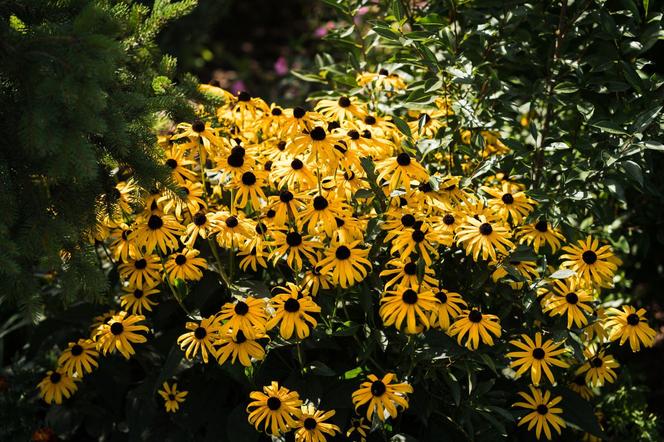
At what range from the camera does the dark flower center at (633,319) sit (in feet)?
6.25

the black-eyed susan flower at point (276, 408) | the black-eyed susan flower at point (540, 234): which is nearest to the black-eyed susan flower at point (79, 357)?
the black-eyed susan flower at point (276, 408)

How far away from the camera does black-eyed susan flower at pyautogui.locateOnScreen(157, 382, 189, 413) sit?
2.02m

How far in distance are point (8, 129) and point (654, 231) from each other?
2.28 metres

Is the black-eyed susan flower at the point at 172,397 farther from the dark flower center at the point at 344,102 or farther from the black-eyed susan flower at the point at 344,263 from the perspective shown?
the dark flower center at the point at 344,102

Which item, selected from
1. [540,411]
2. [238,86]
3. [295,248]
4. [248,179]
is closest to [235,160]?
[248,179]

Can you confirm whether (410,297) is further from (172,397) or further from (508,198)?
(172,397)

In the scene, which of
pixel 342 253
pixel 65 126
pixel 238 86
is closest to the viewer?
pixel 65 126

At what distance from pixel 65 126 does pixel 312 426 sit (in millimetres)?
886

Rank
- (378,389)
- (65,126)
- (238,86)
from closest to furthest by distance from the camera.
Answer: (65,126) < (378,389) < (238,86)

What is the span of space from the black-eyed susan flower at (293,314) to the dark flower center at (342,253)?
0.44 feet

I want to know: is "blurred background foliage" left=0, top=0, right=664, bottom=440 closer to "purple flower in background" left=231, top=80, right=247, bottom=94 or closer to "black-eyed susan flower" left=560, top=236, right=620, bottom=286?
"black-eyed susan flower" left=560, top=236, right=620, bottom=286

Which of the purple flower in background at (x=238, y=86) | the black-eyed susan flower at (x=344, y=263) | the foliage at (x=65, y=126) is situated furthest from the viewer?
the purple flower in background at (x=238, y=86)

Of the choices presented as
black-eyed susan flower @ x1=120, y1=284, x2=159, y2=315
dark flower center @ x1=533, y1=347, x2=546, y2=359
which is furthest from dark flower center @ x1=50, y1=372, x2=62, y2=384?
dark flower center @ x1=533, y1=347, x2=546, y2=359

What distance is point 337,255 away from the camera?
1801 mm
